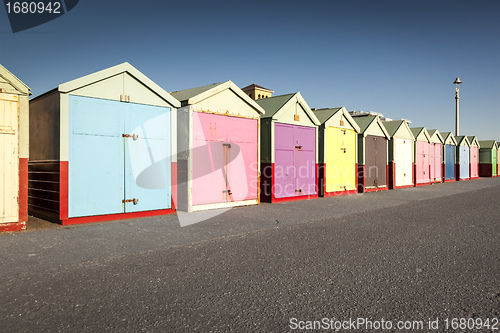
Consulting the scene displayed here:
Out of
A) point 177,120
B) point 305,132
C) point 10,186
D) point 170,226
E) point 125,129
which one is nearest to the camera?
point 10,186

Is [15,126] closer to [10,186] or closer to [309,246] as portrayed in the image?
[10,186]

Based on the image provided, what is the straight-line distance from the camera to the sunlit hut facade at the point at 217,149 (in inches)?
390

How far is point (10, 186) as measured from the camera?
713cm

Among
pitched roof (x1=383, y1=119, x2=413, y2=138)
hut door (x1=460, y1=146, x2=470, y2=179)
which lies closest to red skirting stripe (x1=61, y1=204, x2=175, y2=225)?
pitched roof (x1=383, y1=119, x2=413, y2=138)

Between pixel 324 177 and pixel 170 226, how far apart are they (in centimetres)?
827

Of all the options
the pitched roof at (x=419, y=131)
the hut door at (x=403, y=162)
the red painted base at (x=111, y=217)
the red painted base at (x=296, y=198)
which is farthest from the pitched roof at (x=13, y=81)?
the pitched roof at (x=419, y=131)

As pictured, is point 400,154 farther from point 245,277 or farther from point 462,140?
point 245,277

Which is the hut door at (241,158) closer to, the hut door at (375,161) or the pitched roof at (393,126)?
the hut door at (375,161)

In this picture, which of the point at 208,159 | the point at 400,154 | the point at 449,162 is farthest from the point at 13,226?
the point at 449,162

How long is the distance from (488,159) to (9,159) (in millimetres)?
38528

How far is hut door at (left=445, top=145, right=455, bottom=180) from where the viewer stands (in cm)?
2575

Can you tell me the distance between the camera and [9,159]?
7.14 metres

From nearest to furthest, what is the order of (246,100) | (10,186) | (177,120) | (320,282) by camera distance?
(320,282) < (10,186) < (177,120) < (246,100)

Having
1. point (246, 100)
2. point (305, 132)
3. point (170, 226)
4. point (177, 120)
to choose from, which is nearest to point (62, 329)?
point (170, 226)
